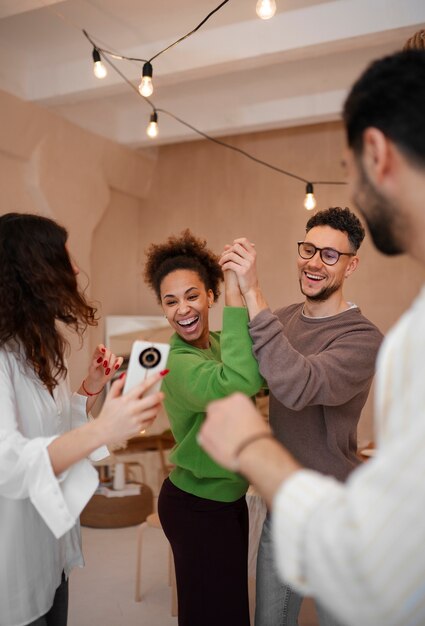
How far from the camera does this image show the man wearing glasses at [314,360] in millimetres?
1609

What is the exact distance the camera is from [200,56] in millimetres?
3768

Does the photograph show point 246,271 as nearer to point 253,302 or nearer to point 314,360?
point 253,302

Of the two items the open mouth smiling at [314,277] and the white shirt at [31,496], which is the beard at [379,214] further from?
the open mouth smiling at [314,277]

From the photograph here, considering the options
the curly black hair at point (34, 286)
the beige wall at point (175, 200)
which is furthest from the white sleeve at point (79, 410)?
the beige wall at point (175, 200)

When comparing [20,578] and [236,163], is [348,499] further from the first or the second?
[236,163]

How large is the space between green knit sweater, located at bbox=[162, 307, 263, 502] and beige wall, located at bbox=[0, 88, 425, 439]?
2.93 m

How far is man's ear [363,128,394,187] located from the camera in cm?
91

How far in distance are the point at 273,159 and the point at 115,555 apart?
3717 millimetres

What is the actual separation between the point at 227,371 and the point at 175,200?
4691 mm

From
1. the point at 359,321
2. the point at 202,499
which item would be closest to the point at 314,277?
the point at 359,321

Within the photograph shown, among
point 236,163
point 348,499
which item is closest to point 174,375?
point 348,499

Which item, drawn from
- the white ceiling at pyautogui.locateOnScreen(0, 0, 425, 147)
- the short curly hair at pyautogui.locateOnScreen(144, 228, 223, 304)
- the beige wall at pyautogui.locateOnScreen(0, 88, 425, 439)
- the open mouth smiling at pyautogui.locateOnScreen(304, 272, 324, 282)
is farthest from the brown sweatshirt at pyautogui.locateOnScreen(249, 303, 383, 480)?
the beige wall at pyautogui.locateOnScreen(0, 88, 425, 439)

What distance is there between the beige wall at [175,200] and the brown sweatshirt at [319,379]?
310cm

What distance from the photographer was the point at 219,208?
19.4ft
